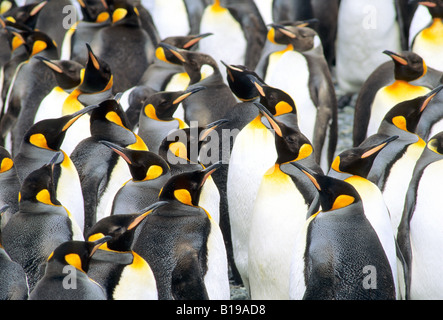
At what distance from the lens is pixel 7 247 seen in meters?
3.04

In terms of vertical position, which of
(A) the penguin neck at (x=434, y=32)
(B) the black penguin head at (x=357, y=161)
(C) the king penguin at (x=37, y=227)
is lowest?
(A) the penguin neck at (x=434, y=32)

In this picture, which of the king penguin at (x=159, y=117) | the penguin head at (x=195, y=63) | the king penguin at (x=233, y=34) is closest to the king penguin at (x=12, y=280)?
the king penguin at (x=159, y=117)

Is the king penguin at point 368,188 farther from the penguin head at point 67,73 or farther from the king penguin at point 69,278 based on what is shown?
the penguin head at point 67,73

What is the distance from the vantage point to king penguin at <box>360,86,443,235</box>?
3.85 meters

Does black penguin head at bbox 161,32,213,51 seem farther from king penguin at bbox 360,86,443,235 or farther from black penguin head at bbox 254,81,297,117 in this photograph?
king penguin at bbox 360,86,443,235

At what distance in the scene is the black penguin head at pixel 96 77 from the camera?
4648mm

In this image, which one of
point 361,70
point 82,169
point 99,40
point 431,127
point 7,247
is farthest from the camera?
point 361,70

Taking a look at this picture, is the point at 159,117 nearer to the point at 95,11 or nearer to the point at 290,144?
the point at 290,144

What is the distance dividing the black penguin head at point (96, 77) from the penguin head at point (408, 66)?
1.78m

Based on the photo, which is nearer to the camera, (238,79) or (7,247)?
(7,247)

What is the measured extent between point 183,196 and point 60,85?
2.04 meters

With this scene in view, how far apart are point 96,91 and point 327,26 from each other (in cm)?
324

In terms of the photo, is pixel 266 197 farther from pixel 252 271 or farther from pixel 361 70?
pixel 361 70

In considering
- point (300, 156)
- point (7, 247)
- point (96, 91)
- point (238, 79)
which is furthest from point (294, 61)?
point (7, 247)
